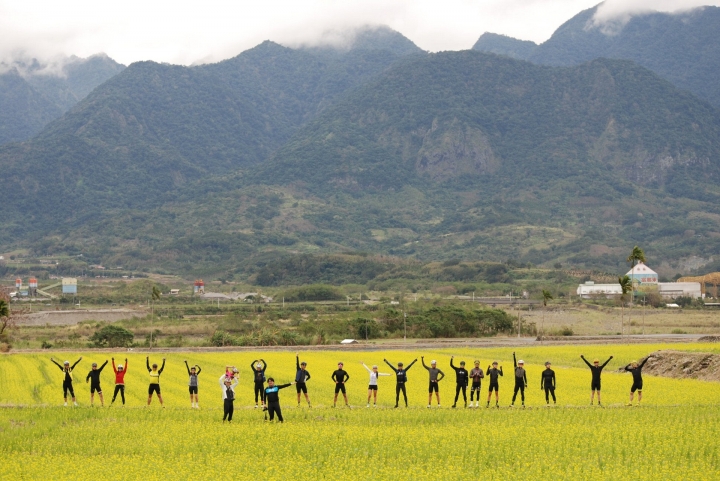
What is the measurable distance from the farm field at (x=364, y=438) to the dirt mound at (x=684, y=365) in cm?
541

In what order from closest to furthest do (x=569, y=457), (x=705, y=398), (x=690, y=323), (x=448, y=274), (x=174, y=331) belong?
(x=569, y=457) → (x=705, y=398) → (x=174, y=331) → (x=690, y=323) → (x=448, y=274)

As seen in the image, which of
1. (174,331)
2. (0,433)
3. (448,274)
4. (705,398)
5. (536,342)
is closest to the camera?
(0,433)

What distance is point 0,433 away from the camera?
27.7 m

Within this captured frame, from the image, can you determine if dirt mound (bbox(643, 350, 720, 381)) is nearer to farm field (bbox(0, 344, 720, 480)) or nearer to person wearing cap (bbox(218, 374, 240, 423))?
farm field (bbox(0, 344, 720, 480))

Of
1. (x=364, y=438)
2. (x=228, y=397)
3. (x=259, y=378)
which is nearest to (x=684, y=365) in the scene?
(x=259, y=378)

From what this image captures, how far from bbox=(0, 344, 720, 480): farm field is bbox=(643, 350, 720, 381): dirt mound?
17.7ft

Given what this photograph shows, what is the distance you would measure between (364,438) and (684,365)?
1009 inches

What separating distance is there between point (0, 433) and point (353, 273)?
147165 mm

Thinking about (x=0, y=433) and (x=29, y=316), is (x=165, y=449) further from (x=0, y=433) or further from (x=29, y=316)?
(x=29, y=316)

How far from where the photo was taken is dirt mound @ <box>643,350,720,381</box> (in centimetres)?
4509

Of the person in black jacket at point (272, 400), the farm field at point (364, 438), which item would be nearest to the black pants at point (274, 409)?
the person in black jacket at point (272, 400)

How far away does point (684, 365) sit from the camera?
46906mm

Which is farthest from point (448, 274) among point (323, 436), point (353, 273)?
point (323, 436)

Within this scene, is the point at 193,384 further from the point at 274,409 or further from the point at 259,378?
the point at 274,409
